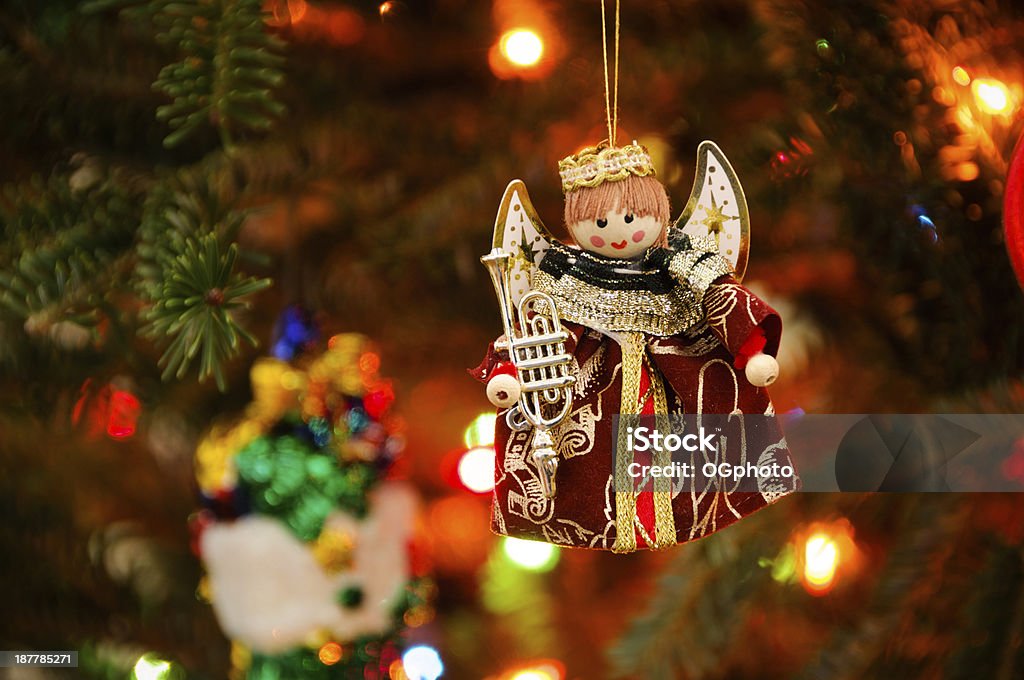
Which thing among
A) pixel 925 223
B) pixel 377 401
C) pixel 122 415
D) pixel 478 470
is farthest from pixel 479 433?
pixel 925 223

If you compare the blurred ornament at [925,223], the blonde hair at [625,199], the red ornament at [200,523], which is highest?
the blurred ornament at [925,223]

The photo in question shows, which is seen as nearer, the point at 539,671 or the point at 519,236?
the point at 519,236

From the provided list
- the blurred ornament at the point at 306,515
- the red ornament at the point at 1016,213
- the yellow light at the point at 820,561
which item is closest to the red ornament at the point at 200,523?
the blurred ornament at the point at 306,515

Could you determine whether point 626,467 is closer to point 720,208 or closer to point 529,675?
point 720,208

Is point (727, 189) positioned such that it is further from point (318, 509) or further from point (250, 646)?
point (250, 646)

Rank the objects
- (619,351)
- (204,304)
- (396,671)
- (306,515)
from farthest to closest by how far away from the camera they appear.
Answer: (396,671), (306,515), (619,351), (204,304)

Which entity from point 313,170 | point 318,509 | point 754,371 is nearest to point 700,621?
point 754,371

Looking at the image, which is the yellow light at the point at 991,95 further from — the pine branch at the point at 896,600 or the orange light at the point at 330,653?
the orange light at the point at 330,653
